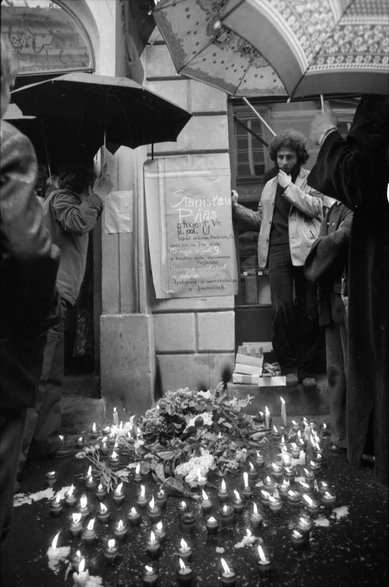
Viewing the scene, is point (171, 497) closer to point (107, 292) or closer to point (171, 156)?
point (107, 292)

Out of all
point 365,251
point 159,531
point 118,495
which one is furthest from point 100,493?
point 365,251

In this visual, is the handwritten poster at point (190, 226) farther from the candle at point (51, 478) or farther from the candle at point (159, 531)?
the candle at point (159, 531)

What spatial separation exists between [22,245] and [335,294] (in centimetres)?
311

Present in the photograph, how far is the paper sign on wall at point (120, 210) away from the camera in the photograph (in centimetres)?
541

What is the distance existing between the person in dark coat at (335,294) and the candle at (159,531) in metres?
1.95

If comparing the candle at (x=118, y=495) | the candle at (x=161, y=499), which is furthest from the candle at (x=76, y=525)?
the candle at (x=161, y=499)

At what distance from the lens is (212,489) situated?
346 centimetres

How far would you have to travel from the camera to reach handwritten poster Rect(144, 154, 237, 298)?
5586 mm

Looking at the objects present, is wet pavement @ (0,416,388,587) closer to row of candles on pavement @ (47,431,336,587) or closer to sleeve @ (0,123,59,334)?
row of candles on pavement @ (47,431,336,587)

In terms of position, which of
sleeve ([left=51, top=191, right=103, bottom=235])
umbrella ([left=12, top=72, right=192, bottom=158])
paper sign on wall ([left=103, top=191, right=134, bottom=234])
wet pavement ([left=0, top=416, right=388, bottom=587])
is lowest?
wet pavement ([left=0, top=416, right=388, bottom=587])

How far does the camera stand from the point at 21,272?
169cm

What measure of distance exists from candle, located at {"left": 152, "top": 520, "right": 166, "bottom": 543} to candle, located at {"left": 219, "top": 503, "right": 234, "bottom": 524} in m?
0.39

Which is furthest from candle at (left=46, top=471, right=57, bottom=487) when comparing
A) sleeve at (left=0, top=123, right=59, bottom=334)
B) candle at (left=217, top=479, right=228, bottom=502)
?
sleeve at (left=0, top=123, right=59, bottom=334)

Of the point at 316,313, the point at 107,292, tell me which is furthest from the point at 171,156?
the point at 316,313
